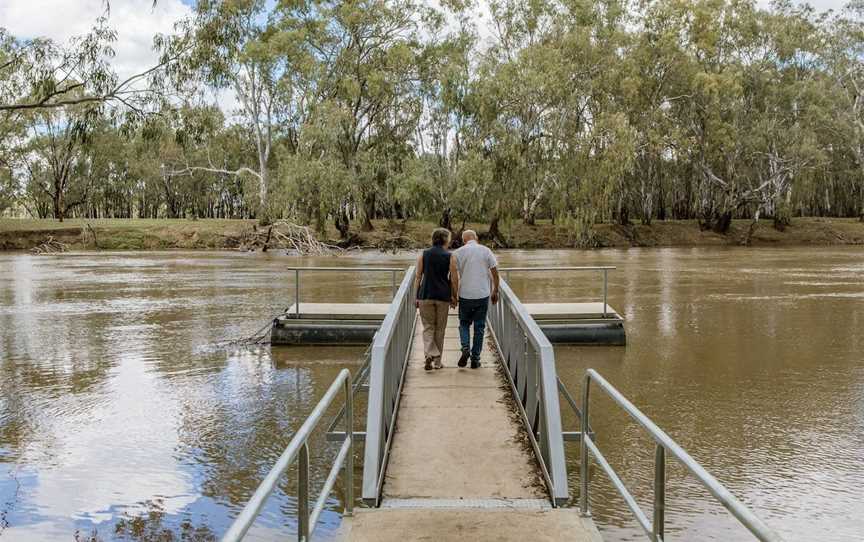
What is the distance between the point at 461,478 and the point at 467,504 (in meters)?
0.46

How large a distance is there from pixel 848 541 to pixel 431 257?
458 centimetres

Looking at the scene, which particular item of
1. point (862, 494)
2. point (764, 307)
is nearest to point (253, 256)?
point (764, 307)

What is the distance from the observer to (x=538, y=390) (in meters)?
6.04

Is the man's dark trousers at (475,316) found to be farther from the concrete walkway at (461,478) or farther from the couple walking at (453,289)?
the concrete walkway at (461,478)

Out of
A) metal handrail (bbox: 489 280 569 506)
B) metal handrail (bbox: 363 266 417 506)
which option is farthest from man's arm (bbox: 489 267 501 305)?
metal handrail (bbox: 363 266 417 506)

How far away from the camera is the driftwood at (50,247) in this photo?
156ft

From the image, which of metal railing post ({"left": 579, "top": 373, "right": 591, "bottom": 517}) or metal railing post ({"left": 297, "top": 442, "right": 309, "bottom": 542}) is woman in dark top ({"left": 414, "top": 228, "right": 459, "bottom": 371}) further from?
metal railing post ({"left": 297, "top": 442, "right": 309, "bottom": 542})

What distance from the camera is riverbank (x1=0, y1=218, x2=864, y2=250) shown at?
168ft

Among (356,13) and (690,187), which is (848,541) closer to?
(356,13)

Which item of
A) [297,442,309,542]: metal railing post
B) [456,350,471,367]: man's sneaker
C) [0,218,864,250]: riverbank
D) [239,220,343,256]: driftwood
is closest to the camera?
[297,442,309,542]: metal railing post

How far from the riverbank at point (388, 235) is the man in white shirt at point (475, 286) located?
37160 millimetres

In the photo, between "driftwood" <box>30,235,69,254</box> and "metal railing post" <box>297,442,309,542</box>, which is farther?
"driftwood" <box>30,235,69,254</box>

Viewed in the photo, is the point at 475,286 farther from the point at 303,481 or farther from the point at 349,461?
the point at 303,481

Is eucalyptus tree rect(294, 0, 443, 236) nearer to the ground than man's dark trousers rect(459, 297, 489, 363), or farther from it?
farther from it
